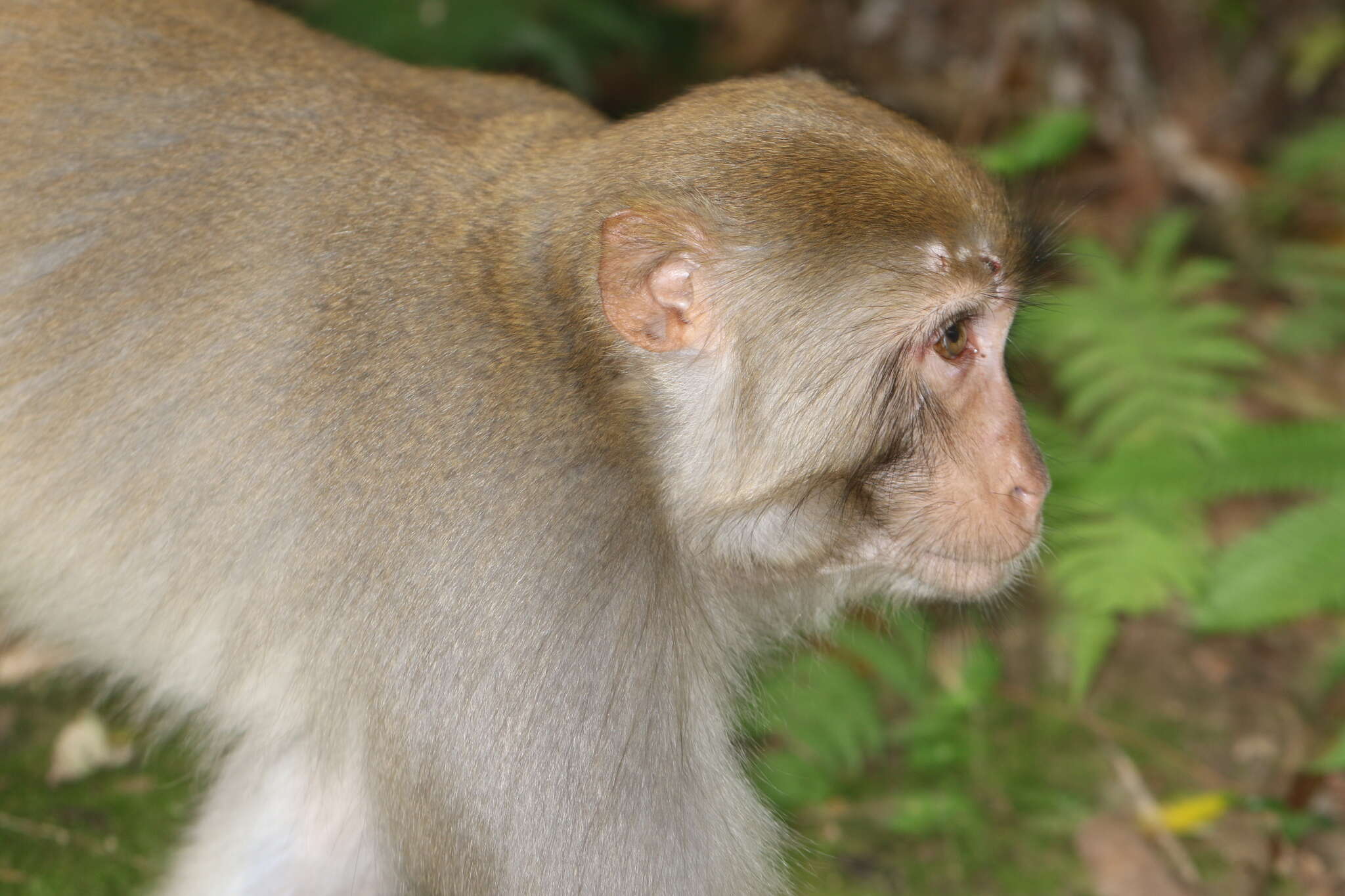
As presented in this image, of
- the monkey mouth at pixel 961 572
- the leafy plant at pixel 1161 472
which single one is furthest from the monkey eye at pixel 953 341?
the leafy plant at pixel 1161 472

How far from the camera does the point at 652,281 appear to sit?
7.08 ft

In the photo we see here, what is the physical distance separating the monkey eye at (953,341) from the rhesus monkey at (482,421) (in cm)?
1

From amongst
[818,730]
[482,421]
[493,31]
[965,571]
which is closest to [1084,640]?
[818,730]

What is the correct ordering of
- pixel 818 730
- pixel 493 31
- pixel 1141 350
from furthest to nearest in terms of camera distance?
pixel 493 31 → pixel 1141 350 → pixel 818 730

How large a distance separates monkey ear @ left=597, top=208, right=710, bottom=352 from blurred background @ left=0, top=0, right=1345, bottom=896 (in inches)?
30.2

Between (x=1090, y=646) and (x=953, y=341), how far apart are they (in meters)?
1.52

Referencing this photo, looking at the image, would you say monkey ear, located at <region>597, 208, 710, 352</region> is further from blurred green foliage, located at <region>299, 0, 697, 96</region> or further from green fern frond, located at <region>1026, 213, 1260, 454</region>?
blurred green foliage, located at <region>299, 0, 697, 96</region>

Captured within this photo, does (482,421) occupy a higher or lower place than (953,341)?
lower

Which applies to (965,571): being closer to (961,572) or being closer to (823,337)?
(961,572)

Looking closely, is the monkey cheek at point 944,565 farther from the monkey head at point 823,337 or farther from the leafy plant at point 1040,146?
the leafy plant at point 1040,146

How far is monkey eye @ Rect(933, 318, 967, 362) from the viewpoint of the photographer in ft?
7.43

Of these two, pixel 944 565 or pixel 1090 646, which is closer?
pixel 944 565

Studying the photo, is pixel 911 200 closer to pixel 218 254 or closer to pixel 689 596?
pixel 689 596

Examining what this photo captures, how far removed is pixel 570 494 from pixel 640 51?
368 centimetres
